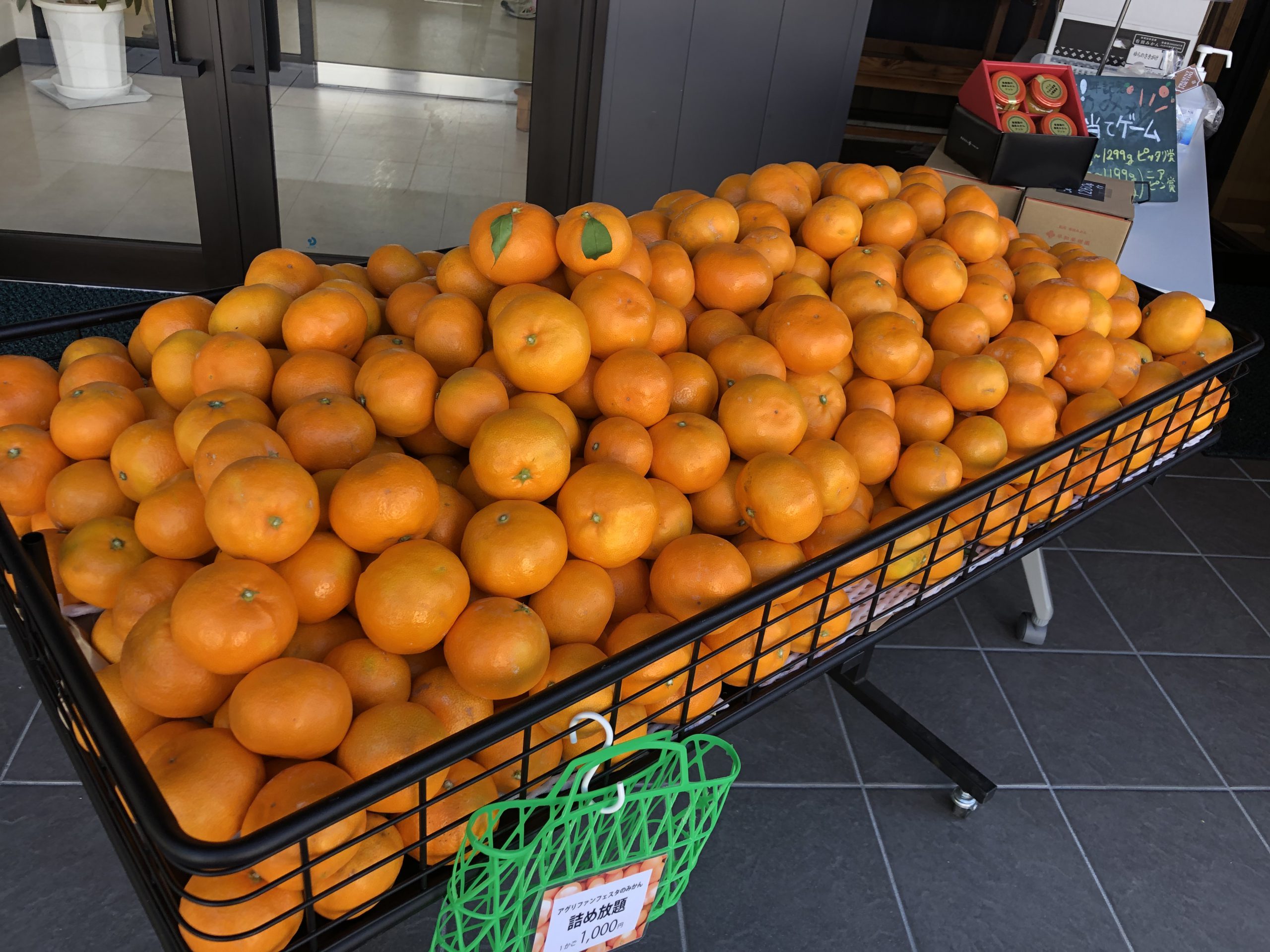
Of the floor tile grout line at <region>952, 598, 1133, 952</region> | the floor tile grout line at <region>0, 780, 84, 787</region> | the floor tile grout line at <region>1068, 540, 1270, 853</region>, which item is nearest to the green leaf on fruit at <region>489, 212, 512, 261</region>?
the floor tile grout line at <region>0, 780, 84, 787</region>

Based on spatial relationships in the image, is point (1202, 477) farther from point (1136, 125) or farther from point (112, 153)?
point (112, 153)

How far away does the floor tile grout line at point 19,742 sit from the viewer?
1605mm

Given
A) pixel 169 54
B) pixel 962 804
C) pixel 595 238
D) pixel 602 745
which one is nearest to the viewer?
pixel 602 745

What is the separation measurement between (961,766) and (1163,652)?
2.72 ft

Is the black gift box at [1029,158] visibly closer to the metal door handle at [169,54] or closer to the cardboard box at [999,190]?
the cardboard box at [999,190]

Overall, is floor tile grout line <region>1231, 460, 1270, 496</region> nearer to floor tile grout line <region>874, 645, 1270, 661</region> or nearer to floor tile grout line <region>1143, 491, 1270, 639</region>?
floor tile grout line <region>1143, 491, 1270, 639</region>

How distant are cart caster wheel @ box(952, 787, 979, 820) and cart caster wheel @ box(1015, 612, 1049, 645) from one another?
1.79 feet

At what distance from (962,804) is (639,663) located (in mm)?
1267

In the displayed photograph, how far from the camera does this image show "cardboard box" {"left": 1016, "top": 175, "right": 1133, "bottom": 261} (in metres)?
1.86

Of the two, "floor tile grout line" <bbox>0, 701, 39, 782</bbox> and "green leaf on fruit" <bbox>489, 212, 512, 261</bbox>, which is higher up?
"green leaf on fruit" <bbox>489, 212, 512, 261</bbox>

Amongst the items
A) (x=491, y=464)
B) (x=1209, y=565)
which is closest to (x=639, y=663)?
(x=491, y=464)

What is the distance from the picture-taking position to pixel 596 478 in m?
0.94

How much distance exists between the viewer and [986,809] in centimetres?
177

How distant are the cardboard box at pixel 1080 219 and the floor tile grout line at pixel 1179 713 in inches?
35.9
